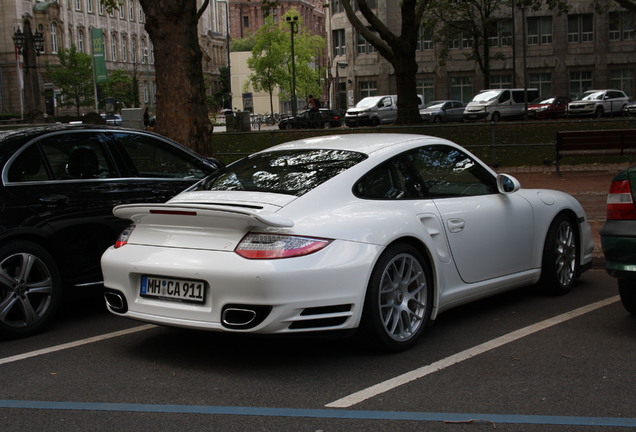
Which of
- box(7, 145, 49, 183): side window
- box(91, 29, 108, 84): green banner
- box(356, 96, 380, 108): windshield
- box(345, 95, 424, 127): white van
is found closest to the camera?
box(7, 145, 49, 183): side window

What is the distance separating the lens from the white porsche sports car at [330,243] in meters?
5.33

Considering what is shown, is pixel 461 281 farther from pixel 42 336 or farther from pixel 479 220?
pixel 42 336

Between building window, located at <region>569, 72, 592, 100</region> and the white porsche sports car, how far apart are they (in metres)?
67.3

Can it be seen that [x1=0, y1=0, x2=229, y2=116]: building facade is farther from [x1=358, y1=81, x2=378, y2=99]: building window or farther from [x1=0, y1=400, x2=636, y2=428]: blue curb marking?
[x1=0, y1=400, x2=636, y2=428]: blue curb marking

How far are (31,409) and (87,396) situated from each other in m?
0.34

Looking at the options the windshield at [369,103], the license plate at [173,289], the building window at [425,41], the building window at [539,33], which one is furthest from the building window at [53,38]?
the license plate at [173,289]

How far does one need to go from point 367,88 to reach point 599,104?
94.2ft

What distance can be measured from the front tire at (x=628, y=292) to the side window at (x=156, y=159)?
3990mm

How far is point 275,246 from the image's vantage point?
210 inches

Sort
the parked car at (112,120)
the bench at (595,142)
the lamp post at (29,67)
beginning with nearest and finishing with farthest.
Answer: the bench at (595,142) < the lamp post at (29,67) < the parked car at (112,120)

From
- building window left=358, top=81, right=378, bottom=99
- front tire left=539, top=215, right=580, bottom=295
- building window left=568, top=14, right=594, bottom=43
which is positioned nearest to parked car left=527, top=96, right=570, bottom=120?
building window left=568, top=14, right=594, bottom=43

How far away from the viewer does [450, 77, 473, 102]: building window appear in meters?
73.8

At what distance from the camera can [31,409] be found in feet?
15.9

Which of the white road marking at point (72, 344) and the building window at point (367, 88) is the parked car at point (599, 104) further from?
the white road marking at point (72, 344)
